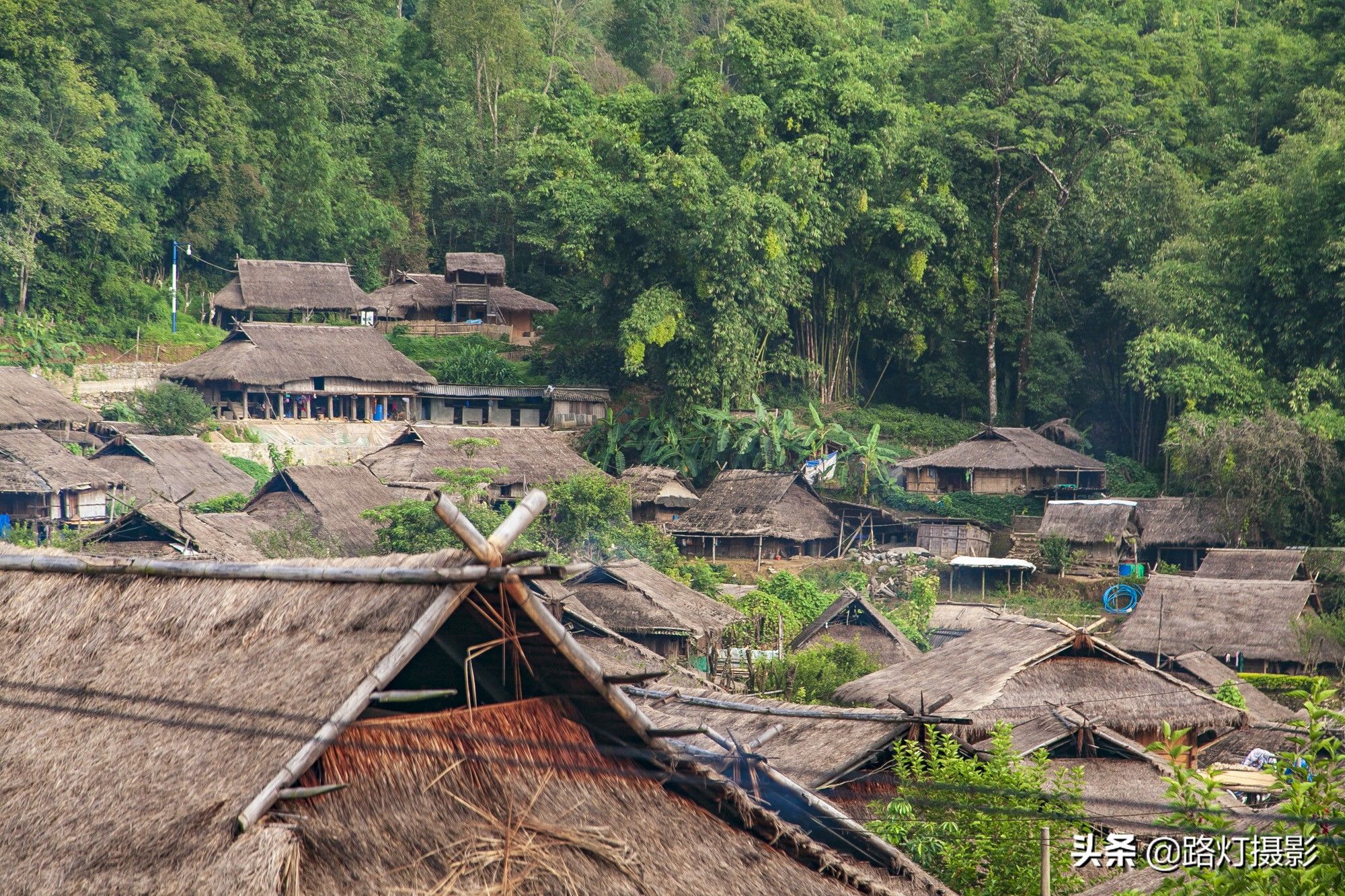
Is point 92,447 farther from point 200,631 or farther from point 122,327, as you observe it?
point 200,631

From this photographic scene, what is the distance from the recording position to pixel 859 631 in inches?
884

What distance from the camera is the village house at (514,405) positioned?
3812 cm

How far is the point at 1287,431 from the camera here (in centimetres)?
2722

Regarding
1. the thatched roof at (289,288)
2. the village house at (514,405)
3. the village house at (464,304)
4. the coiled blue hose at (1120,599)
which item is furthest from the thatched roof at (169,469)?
the coiled blue hose at (1120,599)

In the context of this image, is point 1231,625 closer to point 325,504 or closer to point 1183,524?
point 1183,524

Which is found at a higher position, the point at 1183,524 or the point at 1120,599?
the point at 1183,524

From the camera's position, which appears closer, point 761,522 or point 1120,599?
point 1120,599

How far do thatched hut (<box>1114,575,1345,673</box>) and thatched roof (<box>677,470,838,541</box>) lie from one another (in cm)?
1047

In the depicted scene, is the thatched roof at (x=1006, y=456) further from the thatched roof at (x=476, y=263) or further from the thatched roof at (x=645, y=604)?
the thatched roof at (x=476, y=263)

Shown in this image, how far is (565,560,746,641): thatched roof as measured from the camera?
2178 centimetres

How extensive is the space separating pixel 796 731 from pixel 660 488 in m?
21.8

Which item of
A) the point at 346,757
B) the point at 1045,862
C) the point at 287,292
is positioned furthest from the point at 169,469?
the point at 346,757

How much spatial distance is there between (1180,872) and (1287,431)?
21322mm

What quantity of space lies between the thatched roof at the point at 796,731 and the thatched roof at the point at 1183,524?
19.7 metres
